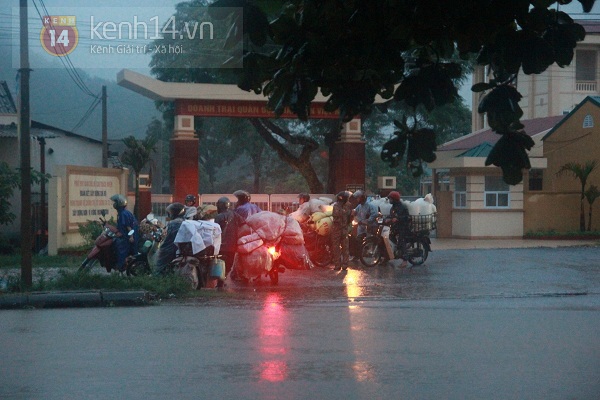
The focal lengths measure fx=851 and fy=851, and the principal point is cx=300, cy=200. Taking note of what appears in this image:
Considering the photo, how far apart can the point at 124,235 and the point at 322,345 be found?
586 cm

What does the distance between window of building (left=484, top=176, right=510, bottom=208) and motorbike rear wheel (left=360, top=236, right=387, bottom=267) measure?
9.81m

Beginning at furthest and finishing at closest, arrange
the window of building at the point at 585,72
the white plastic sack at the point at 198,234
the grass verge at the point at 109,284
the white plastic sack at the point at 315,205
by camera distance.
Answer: the window of building at the point at 585,72, the white plastic sack at the point at 315,205, the white plastic sack at the point at 198,234, the grass verge at the point at 109,284

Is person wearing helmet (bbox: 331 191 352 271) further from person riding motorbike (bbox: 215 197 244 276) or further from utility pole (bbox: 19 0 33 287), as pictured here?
utility pole (bbox: 19 0 33 287)

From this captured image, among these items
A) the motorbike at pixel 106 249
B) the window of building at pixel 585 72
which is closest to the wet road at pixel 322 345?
the motorbike at pixel 106 249

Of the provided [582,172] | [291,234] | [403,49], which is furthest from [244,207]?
[582,172]

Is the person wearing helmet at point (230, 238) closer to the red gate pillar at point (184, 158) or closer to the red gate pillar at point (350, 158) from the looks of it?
the red gate pillar at point (184, 158)

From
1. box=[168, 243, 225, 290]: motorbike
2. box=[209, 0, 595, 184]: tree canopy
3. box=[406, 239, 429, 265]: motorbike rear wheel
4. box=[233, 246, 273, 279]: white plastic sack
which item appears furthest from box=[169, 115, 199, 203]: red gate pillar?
box=[209, 0, 595, 184]: tree canopy

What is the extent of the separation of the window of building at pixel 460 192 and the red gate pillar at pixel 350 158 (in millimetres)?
3469

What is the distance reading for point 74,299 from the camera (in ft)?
39.4

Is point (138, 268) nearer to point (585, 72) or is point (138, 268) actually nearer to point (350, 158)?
point (350, 158)

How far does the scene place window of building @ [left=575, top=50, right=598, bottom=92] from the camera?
4172cm

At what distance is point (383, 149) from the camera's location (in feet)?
14.9

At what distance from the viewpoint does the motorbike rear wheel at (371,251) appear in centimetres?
1708

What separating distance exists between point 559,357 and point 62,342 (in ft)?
16.6
